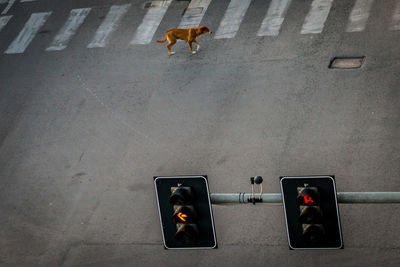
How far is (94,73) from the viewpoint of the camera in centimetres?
Result: 2072

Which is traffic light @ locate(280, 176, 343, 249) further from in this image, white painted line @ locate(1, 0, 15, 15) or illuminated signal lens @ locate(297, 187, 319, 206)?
white painted line @ locate(1, 0, 15, 15)

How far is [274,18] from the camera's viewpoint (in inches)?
826

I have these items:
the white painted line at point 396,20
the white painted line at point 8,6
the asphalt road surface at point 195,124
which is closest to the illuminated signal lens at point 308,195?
the asphalt road surface at point 195,124

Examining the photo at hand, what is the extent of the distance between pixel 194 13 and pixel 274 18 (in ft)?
8.93

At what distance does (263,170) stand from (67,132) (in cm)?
575

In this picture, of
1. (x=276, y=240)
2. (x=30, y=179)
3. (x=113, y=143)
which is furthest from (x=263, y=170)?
(x=30, y=179)

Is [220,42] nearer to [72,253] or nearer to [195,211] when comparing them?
[72,253]

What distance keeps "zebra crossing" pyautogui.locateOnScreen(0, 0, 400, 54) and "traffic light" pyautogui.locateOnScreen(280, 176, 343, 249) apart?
12301mm

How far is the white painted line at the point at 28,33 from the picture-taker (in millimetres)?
23172

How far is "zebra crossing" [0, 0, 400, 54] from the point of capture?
2016 centimetres

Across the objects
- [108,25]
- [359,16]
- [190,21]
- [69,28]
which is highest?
[69,28]

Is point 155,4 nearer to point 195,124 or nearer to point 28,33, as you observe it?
point 28,33

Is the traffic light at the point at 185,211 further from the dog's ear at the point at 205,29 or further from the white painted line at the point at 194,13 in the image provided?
the white painted line at the point at 194,13

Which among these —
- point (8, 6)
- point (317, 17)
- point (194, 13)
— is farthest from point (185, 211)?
point (8, 6)
